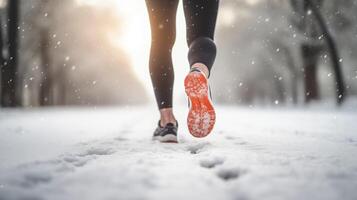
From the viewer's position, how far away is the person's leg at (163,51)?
7.92ft

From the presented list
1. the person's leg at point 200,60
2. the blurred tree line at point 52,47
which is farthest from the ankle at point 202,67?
the blurred tree line at point 52,47

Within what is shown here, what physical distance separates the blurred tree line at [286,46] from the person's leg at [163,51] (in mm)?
11328

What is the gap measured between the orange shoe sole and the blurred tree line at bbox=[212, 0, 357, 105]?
1164cm

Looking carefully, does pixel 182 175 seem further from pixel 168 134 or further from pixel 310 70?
pixel 310 70

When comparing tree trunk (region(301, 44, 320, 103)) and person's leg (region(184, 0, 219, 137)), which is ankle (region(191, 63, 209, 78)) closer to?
person's leg (region(184, 0, 219, 137))

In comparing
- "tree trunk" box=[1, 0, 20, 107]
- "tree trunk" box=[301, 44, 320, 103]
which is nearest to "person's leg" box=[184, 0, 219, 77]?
"tree trunk" box=[1, 0, 20, 107]

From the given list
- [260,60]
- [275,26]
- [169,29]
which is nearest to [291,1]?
[275,26]

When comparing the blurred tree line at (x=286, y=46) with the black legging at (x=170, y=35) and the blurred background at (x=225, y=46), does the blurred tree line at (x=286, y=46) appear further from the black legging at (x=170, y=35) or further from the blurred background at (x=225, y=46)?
the black legging at (x=170, y=35)

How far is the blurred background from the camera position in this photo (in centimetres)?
1400

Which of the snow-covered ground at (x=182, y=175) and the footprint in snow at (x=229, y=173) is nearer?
the snow-covered ground at (x=182, y=175)

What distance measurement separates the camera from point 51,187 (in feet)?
3.79

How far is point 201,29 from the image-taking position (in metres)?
2.24

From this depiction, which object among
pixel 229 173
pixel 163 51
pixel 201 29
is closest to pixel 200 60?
pixel 201 29

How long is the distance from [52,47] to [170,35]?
21.6 metres
